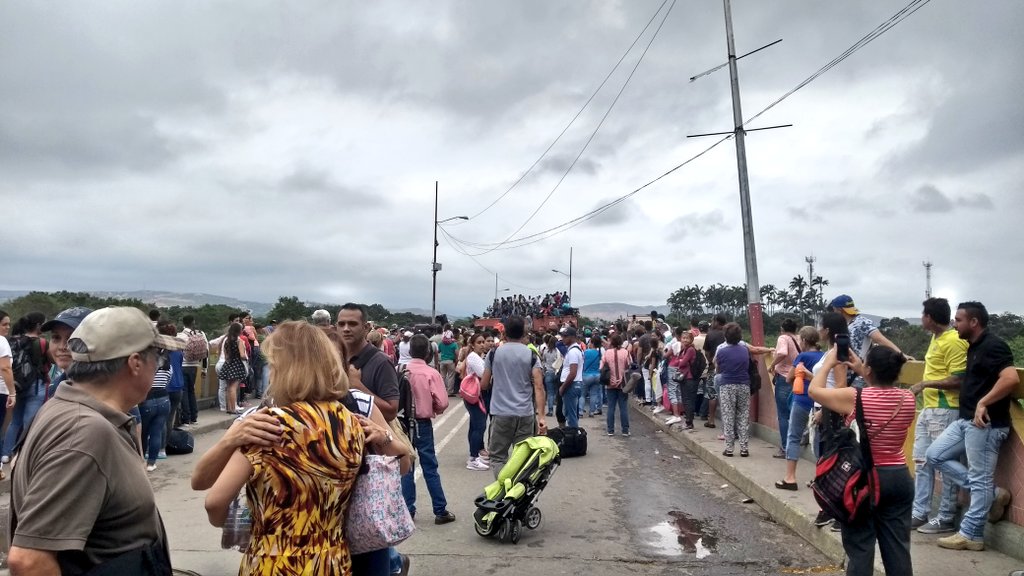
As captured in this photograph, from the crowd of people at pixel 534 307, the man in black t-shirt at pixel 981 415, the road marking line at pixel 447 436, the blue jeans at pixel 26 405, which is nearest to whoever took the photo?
the man in black t-shirt at pixel 981 415

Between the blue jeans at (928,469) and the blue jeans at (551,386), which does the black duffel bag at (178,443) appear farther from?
the blue jeans at (928,469)

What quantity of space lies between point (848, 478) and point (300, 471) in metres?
3.21

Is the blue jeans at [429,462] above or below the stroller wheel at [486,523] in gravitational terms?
above

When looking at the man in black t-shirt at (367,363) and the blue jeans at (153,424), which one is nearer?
the man in black t-shirt at (367,363)

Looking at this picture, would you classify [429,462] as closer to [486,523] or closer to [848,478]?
[486,523]

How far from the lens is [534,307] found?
4022 centimetres

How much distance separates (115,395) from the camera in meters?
2.21

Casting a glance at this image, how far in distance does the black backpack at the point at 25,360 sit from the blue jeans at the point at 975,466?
9.23 meters

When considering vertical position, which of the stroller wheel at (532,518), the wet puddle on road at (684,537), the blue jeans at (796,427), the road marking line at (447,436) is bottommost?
the road marking line at (447,436)

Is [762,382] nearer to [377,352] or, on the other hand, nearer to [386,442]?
[377,352]

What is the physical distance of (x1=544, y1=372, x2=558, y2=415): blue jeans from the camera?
1465cm

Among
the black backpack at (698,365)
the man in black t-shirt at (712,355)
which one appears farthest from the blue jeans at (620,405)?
the man in black t-shirt at (712,355)

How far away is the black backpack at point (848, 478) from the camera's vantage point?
4.06 m

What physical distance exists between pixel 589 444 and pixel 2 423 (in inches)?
324
